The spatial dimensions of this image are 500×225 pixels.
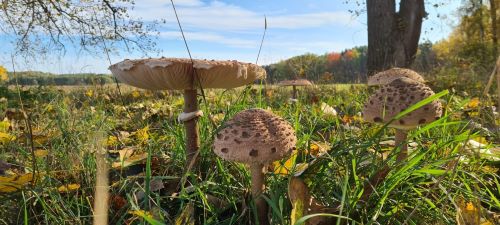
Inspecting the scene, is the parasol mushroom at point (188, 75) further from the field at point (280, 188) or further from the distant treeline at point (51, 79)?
the distant treeline at point (51, 79)

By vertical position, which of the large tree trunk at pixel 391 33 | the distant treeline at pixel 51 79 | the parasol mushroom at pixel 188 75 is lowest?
the parasol mushroom at pixel 188 75

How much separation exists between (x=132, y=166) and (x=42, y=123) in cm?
241

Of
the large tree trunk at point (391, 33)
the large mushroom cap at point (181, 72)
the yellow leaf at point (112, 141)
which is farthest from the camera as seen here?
the large tree trunk at point (391, 33)

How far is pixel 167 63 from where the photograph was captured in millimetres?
2355

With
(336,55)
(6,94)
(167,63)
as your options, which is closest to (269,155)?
(167,63)

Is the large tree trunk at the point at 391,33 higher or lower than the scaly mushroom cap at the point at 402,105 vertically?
higher

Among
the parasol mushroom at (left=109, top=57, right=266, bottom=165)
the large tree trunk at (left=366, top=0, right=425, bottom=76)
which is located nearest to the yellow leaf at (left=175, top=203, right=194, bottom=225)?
the parasol mushroom at (left=109, top=57, right=266, bottom=165)

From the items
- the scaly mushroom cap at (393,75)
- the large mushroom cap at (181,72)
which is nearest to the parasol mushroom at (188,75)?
the large mushroom cap at (181,72)

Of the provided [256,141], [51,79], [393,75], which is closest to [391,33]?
[393,75]

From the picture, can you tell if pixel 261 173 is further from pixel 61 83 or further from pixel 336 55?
pixel 336 55

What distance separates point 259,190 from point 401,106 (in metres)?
0.97

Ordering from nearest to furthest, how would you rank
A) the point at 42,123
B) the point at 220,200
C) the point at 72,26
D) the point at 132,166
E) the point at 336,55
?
1. the point at 220,200
2. the point at 132,166
3. the point at 42,123
4. the point at 72,26
5. the point at 336,55

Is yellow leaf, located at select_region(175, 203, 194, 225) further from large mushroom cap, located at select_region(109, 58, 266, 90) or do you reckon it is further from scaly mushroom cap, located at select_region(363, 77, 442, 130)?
scaly mushroom cap, located at select_region(363, 77, 442, 130)

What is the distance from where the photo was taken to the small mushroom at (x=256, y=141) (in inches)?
78.4
